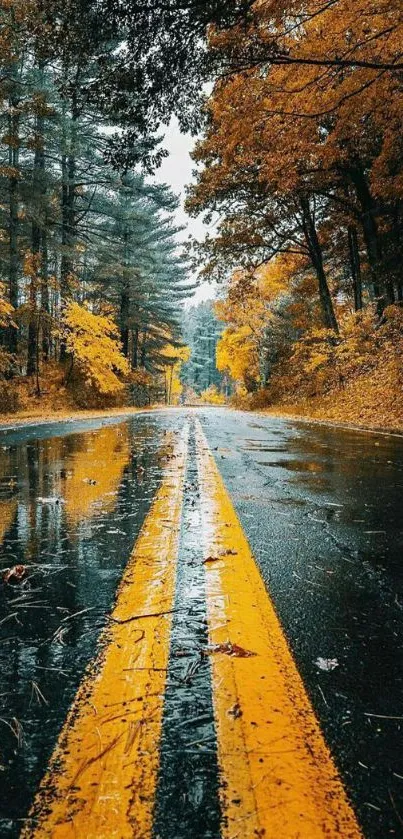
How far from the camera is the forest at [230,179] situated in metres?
7.38

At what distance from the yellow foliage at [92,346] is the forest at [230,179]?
94mm

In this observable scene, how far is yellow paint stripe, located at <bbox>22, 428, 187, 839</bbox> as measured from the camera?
87cm

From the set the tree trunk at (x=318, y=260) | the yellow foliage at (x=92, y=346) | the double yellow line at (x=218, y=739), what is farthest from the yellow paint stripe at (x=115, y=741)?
the yellow foliage at (x=92, y=346)

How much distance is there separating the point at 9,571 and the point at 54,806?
1432 millimetres

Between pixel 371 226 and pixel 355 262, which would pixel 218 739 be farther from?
pixel 355 262

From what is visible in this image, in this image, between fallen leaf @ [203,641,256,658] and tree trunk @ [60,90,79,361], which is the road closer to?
fallen leaf @ [203,641,256,658]

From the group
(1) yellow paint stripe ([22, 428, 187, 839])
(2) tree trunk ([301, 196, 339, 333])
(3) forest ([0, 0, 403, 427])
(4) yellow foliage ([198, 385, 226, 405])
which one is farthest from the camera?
(4) yellow foliage ([198, 385, 226, 405])

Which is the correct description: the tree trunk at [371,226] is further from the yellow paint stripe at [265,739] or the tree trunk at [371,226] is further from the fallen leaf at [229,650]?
the fallen leaf at [229,650]

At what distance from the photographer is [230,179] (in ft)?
61.4

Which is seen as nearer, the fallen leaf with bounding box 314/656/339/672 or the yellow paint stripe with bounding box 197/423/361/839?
the yellow paint stripe with bounding box 197/423/361/839

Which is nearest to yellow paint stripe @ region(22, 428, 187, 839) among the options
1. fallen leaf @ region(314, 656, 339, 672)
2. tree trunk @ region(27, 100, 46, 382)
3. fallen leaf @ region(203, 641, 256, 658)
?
fallen leaf @ region(203, 641, 256, 658)

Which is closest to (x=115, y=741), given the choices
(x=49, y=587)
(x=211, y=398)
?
(x=49, y=587)

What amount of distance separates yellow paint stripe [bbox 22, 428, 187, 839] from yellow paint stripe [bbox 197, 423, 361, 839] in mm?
150

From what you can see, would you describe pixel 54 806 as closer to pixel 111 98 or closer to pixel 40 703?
pixel 40 703
